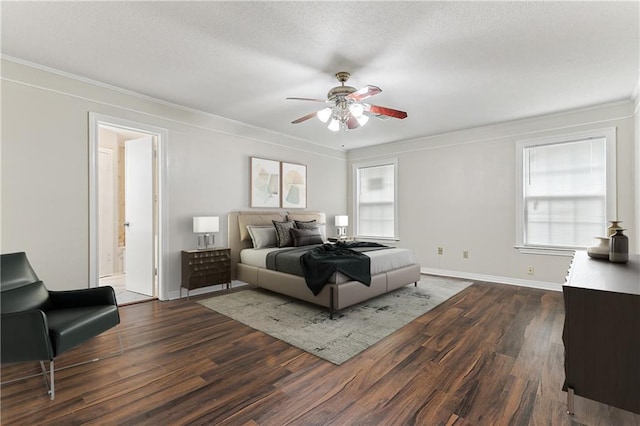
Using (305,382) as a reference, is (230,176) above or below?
above

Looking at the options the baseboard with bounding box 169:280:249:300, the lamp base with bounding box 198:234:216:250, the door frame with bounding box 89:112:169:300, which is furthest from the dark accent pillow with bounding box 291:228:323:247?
the door frame with bounding box 89:112:169:300

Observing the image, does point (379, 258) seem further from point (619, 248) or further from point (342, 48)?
point (342, 48)

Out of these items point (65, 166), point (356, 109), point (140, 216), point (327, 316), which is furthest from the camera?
point (140, 216)

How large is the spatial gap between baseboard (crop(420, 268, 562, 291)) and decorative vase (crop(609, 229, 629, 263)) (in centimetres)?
259

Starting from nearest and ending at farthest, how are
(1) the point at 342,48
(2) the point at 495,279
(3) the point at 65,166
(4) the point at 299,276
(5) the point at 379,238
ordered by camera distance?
(1) the point at 342,48, (3) the point at 65,166, (4) the point at 299,276, (2) the point at 495,279, (5) the point at 379,238

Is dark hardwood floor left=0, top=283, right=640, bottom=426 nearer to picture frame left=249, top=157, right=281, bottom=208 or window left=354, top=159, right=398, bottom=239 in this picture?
picture frame left=249, top=157, right=281, bottom=208

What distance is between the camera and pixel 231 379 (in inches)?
84.4

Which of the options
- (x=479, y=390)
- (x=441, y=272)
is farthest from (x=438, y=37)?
(x=441, y=272)

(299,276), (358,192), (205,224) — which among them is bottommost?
(299,276)

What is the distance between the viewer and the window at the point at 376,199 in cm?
650

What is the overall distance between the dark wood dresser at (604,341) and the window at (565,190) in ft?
10.6

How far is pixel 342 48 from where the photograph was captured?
2693mm

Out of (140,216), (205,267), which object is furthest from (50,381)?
(140,216)

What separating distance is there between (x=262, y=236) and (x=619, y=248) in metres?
4.11
